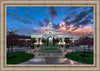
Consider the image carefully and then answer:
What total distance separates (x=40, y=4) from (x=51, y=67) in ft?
17.8

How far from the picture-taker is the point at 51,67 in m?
6.10

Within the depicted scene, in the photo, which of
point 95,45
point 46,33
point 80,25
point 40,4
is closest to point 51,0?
point 40,4

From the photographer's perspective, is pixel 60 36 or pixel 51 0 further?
pixel 60 36

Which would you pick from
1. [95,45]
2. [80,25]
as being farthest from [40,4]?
[80,25]

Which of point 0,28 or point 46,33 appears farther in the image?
point 46,33

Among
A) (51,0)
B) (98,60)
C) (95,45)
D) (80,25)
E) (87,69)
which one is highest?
(51,0)

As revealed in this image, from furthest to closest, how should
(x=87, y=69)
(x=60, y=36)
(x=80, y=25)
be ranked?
(x=60, y=36)
(x=80, y=25)
(x=87, y=69)

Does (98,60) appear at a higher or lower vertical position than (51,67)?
higher

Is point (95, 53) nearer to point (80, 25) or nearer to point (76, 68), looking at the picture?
point (76, 68)

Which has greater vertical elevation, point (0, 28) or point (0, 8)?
point (0, 8)

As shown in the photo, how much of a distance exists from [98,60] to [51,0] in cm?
636

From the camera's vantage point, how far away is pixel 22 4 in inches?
241

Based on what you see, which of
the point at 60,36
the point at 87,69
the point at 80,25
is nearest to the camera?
the point at 87,69

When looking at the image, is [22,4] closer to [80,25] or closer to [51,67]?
[51,67]
